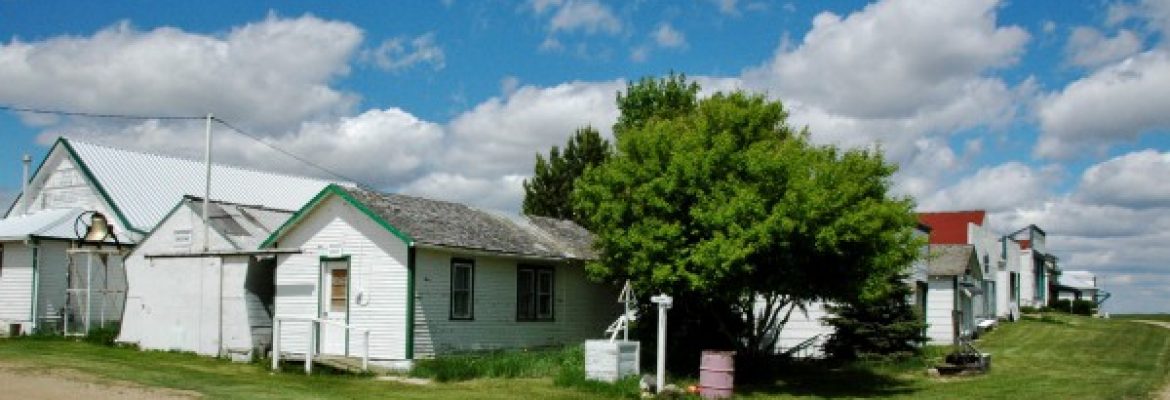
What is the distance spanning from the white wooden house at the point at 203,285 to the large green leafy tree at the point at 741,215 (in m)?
7.89

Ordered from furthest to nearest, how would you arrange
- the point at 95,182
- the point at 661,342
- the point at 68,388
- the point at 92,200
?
the point at 92,200, the point at 95,182, the point at 661,342, the point at 68,388

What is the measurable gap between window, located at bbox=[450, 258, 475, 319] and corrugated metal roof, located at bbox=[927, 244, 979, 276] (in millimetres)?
17154

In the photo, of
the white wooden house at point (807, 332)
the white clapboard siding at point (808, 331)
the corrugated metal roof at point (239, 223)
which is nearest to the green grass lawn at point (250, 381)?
the corrugated metal roof at point (239, 223)

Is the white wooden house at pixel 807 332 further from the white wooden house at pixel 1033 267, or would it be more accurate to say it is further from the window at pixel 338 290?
the white wooden house at pixel 1033 267

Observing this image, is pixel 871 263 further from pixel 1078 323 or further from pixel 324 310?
pixel 1078 323

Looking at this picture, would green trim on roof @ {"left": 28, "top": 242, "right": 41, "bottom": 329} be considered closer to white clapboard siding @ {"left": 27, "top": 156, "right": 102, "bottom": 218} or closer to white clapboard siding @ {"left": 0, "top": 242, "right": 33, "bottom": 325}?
white clapboard siding @ {"left": 0, "top": 242, "right": 33, "bottom": 325}

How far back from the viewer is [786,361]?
88.7 ft

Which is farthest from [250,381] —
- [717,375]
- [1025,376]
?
[1025,376]

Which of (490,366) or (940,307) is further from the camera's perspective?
(940,307)

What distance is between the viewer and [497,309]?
2486cm

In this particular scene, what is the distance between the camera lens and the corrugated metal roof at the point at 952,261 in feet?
116

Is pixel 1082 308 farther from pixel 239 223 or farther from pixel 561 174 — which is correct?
pixel 239 223

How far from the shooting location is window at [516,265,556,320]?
25797 millimetres

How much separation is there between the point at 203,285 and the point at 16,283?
8705mm
